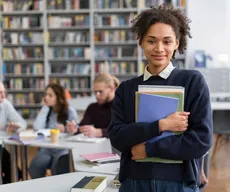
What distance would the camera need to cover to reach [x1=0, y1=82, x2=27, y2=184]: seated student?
323cm

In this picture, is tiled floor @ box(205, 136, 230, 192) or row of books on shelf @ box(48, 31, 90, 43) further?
row of books on shelf @ box(48, 31, 90, 43)

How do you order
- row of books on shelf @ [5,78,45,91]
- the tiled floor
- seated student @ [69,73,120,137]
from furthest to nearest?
row of books on shelf @ [5,78,45,91] < the tiled floor < seated student @ [69,73,120,137]

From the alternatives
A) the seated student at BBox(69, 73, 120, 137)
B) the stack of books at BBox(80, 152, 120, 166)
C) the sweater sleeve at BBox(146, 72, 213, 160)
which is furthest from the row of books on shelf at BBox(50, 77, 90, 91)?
the sweater sleeve at BBox(146, 72, 213, 160)

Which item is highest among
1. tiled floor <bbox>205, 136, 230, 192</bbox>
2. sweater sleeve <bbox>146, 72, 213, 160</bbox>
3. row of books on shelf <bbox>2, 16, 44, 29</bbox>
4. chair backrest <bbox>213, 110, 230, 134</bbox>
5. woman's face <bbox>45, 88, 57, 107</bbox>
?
row of books on shelf <bbox>2, 16, 44, 29</bbox>

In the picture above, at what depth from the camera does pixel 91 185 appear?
1.64 metres

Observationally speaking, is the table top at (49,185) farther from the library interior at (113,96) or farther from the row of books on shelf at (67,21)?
the row of books on shelf at (67,21)

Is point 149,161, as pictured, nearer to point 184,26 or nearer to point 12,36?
point 184,26

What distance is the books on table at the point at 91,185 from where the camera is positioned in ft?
5.21

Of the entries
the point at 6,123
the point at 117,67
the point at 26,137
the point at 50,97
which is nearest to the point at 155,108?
the point at 26,137

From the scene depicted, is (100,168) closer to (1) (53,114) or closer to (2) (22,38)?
(1) (53,114)

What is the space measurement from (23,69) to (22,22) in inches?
36.3

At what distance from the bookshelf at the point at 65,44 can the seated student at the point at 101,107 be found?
13.2 ft

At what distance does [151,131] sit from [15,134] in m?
2.22

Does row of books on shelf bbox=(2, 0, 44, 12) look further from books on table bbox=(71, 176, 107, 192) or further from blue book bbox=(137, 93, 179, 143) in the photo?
blue book bbox=(137, 93, 179, 143)
